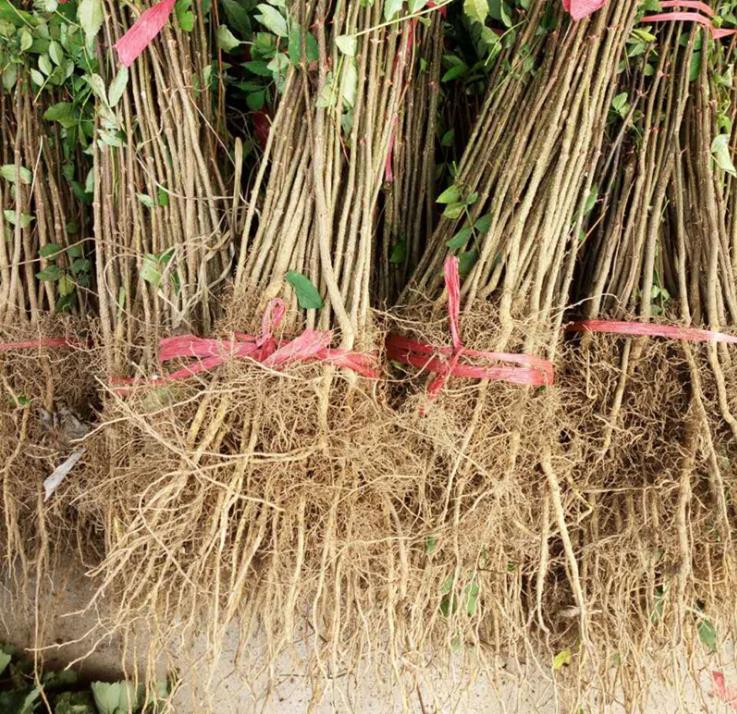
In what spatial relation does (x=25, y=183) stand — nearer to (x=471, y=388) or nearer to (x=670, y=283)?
(x=471, y=388)

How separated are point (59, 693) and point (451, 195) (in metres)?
1.26

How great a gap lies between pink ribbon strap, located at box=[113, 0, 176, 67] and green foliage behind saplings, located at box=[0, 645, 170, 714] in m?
1.11

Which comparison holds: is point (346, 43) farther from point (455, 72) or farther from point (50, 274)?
point (50, 274)

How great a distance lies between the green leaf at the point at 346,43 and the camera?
835 millimetres

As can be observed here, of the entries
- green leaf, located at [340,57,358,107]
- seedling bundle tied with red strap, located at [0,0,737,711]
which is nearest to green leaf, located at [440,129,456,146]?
seedling bundle tied with red strap, located at [0,0,737,711]

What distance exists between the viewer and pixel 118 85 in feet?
3.05

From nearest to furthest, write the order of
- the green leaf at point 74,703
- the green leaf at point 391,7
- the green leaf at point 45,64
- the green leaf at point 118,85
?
the green leaf at point 391,7 → the green leaf at point 118,85 → the green leaf at point 45,64 → the green leaf at point 74,703

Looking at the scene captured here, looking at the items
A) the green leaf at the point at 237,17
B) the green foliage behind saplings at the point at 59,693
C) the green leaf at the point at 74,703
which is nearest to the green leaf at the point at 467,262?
the green leaf at the point at 237,17

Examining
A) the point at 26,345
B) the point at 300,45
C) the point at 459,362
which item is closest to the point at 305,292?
the point at 459,362

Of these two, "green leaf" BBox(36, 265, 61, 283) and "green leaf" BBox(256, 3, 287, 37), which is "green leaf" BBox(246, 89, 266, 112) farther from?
"green leaf" BBox(36, 265, 61, 283)

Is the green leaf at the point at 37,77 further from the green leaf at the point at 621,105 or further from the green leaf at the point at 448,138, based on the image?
the green leaf at the point at 621,105

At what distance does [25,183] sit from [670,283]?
1162 mm

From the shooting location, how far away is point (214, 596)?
0.86 metres

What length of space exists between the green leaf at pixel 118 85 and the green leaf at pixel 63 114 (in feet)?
0.60
